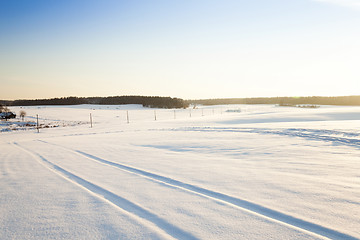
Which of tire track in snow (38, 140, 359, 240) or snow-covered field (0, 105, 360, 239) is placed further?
snow-covered field (0, 105, 360, 239)

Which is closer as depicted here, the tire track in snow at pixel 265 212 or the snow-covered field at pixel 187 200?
the tire track in snow at pixel 265 212

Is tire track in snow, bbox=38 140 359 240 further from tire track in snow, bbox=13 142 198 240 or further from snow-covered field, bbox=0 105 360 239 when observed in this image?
tire track in snow, bbox=13 142 198 240

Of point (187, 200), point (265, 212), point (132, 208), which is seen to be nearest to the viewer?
point (265, 212)

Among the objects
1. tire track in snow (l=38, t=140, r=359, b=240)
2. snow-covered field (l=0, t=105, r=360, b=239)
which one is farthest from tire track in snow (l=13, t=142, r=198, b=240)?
tire track in snow (l=38, t=140, r=359, b=240)

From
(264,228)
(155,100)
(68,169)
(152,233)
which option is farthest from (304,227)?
(155,100)

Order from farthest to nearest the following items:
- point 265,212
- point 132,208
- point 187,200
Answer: point 187,200 → point 132,208 → point 265,212

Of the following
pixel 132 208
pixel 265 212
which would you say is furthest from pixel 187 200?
pixel 265 212

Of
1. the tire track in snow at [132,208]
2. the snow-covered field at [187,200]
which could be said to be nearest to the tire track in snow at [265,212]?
the snow-covered field at [187,200]

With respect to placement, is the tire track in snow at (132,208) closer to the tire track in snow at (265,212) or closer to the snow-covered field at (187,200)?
the snow-covered field at (187,200)

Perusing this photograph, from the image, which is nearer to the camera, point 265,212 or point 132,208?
point 265,212

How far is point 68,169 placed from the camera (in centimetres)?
628

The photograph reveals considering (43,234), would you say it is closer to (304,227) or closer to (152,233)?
(152,233)

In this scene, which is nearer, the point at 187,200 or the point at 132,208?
the point at 132,208

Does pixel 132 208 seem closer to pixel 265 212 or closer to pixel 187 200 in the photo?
pixel 187 200
